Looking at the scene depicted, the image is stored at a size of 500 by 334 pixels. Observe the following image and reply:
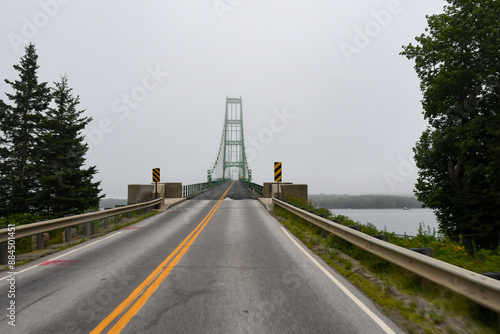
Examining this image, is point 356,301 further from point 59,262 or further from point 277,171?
point 277,171

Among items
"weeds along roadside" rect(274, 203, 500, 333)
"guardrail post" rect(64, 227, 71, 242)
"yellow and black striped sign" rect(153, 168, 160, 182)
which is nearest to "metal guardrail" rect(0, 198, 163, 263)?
"guardrail post" rect(64, 227, 71, 242)

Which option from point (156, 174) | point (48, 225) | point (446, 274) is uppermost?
point (156, 174)

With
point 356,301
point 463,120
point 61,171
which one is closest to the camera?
point 356,301

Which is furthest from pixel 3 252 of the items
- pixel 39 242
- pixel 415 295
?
pixel 415 295

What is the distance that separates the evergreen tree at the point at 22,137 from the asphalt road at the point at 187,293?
27.2 metres

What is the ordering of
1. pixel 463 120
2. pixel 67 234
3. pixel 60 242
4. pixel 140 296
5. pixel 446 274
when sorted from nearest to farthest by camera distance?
pixel 446 274 → pixel 140 296 → pixel 67 234 → pixel 60 242 → pixel 463 120


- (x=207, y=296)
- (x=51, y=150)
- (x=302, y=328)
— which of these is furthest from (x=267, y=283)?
(x=51, y=150)

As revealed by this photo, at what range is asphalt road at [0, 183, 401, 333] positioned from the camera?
12.5 ft

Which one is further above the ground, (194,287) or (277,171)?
(277,171)

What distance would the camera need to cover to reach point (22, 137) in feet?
106

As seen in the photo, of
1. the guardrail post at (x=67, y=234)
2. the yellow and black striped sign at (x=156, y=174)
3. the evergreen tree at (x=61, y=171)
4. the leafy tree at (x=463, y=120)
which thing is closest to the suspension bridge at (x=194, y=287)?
the guardrail post at (x=67, y=234)

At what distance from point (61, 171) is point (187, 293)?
98.9 feet

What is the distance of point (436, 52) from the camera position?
2492 centimetres

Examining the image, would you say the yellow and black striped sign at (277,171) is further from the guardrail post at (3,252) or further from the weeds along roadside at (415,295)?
the guardrail post at (3,252)
